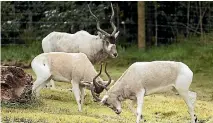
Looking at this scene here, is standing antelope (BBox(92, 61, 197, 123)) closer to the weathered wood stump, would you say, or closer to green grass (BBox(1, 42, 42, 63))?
the weathered wood stump

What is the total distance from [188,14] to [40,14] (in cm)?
432

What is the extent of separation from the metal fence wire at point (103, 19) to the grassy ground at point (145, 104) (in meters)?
1.05

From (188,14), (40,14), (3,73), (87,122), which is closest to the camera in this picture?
(87,122)

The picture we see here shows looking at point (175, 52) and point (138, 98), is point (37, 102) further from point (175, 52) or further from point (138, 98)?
point (175, 52)

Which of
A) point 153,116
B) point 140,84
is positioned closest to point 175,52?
point 153,116

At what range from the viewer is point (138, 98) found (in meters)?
8.01

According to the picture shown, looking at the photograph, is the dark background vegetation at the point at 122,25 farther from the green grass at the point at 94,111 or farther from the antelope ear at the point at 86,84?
the antelope ear at the point at 86,84

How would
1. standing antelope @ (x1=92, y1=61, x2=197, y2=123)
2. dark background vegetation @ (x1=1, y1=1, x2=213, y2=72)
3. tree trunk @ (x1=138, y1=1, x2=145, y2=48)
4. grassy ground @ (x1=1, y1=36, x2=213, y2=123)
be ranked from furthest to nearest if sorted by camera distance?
tree trunk @ (x1=138, y1=1, x2=145, y2=48)
dark background vegetation @ (x1=1, y1=1, x2=213, y2=72)
standing antelope @ (x1=92, y1=61, x2=197, y2=123)
grassy ground @ (x1=1, y1=36, x2=213, y2=123)

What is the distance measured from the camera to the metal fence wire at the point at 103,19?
16344 millimetres

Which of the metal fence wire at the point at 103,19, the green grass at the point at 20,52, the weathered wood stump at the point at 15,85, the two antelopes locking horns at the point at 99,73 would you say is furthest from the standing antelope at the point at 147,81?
the metal fence wire at the point at 103,19

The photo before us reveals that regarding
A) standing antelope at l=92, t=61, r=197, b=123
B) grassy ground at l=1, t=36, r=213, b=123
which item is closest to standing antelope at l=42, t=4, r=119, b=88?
grassy ground at l=1, t=36, r=213, b=123

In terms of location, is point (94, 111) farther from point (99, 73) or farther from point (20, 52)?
point (20, 52)

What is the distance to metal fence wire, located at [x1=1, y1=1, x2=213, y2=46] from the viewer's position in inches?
643

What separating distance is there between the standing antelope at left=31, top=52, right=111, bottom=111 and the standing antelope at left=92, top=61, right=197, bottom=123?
2.52 ft
